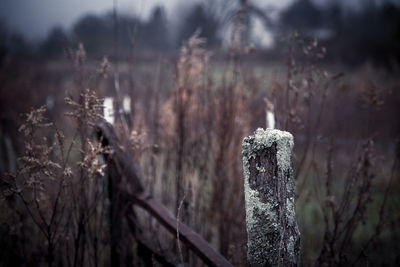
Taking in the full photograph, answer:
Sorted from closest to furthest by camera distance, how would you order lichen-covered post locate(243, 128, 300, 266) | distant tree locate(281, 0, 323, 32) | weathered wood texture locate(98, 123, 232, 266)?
lichen-covered post locate(243, 128, 300, 266), weathered wood texture locate(98, 123, 232, 266), distant tree locate(281, 0, 323, 32)

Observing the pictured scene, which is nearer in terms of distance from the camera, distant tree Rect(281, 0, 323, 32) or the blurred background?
the blurred background

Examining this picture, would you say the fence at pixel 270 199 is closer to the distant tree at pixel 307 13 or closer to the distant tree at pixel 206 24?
the distant tree at pixel 206 24

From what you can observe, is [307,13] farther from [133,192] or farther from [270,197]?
[270,197]

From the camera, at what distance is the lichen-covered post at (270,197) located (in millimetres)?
1003

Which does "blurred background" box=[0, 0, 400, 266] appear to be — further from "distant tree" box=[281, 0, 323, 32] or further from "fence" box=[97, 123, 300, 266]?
"distant tree" box=[281, 0, 323, 32]

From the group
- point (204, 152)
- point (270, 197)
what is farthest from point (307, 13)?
point (270, 197)

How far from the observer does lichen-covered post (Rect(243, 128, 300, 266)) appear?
1.00 m

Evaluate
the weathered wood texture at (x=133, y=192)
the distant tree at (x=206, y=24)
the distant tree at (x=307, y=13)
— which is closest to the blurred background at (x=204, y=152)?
the weathered wood texture at (x=133, y=192)

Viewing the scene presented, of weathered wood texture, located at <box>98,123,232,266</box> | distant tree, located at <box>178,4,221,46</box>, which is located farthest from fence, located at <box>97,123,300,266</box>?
distant tree, located at <box>178,4,221,46</box>

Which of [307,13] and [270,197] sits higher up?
[307,13]

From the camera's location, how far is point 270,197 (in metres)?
1.02

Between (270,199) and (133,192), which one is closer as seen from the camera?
(270,199)

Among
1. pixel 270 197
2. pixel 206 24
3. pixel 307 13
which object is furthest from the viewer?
pixel 307 13

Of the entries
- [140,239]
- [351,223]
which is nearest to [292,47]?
[351,223]
